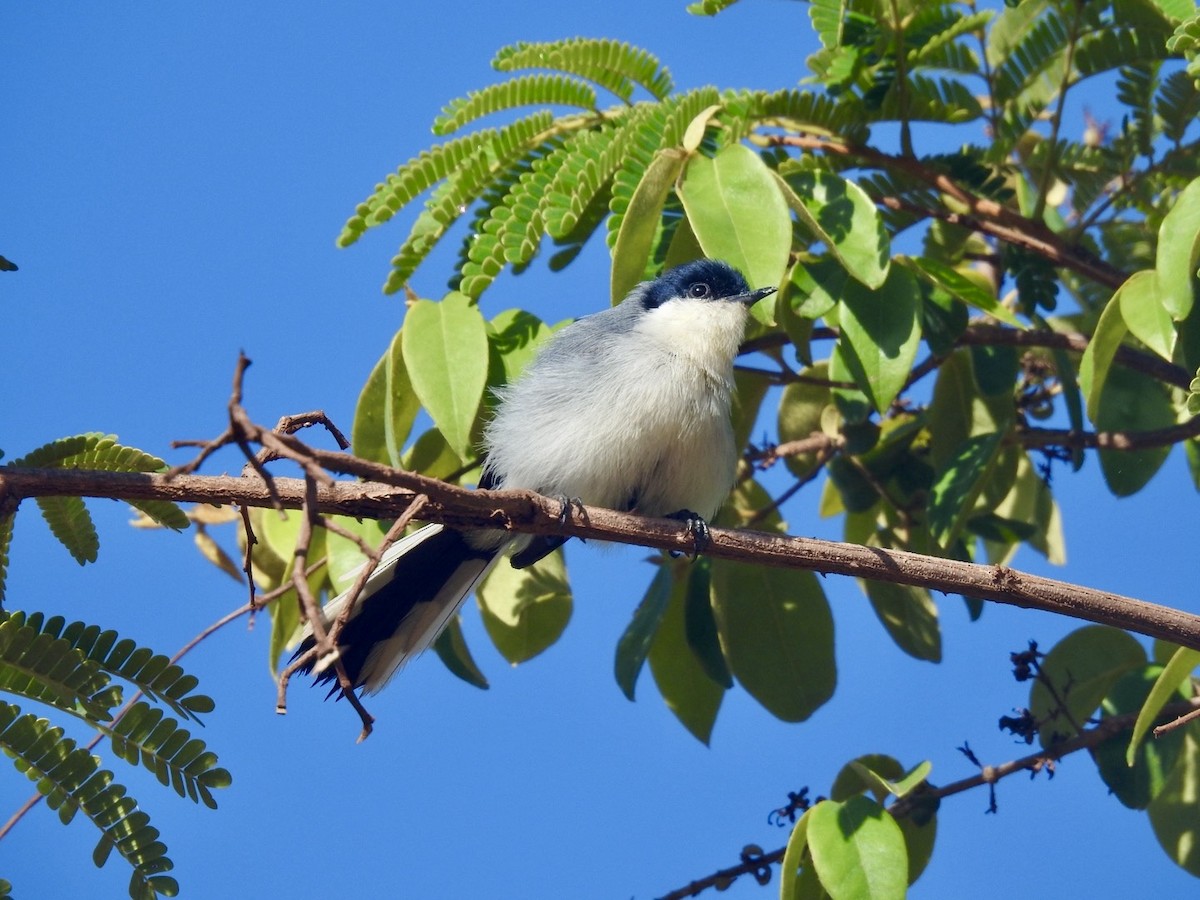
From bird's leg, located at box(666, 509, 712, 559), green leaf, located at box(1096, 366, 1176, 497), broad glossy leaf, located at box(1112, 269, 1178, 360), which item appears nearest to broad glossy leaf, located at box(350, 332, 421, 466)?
bird's leg, located at box(666, 509, 712, 559)

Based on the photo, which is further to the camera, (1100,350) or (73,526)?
(1100,350)

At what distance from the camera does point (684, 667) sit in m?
3.83

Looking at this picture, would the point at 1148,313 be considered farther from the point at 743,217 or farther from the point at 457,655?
the point at 457,655

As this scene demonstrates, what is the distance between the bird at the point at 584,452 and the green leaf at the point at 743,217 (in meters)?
0.56

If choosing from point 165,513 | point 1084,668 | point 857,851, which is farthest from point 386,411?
point 1084,668

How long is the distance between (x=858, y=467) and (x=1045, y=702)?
92cm

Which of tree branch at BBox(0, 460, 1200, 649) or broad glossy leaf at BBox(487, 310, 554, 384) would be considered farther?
broad glossy leaf at BBox(487, 310, 554, 384)

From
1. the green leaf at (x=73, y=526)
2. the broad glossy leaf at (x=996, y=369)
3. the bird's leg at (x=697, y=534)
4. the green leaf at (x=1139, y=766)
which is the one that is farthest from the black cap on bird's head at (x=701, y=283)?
the green leaf at (x=73, y=526)

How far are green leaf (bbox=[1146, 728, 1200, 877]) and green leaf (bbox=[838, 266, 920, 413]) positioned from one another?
4.25 feet

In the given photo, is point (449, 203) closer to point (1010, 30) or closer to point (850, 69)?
point (850, 69)

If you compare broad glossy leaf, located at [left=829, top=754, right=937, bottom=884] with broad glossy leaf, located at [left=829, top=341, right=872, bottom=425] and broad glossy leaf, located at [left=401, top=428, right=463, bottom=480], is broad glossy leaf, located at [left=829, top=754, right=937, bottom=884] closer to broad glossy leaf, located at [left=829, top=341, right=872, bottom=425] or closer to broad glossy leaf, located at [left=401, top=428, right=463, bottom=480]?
broad glossy leaf, located at [left=829, top=341, right=872, bottom=425]

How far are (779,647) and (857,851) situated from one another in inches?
38.1

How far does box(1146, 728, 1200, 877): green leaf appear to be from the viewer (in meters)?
3.28

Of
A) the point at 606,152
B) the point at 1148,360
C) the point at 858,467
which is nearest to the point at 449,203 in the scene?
the point at 606,152
